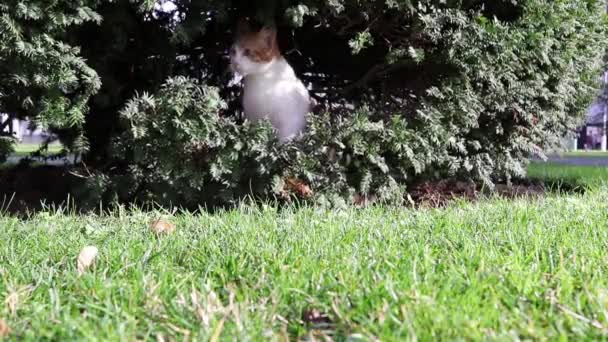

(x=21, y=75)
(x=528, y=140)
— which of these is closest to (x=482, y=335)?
(x=21, y=75)

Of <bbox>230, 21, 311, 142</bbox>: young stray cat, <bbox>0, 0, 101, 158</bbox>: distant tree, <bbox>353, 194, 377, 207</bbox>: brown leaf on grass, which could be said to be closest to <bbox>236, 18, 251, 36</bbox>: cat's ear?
<bbox>230, 21, 311, 142</bbox>: young stray cat

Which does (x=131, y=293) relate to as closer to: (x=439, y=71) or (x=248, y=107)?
(x=248, y=107)

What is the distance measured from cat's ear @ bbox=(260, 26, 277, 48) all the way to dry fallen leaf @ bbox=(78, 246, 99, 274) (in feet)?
7.31

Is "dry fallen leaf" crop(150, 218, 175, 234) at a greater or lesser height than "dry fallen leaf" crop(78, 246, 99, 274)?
greater

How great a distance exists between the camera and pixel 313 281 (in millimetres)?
1808

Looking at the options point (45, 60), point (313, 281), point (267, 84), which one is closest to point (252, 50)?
point (267, 84)

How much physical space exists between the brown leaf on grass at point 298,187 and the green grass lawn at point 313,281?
942 mm

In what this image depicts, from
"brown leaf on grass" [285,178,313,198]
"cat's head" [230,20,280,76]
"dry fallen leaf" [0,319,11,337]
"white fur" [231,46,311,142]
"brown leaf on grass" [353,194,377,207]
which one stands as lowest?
"dry fallen leaf" [0,319,11,337]

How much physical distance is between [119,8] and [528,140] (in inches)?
124

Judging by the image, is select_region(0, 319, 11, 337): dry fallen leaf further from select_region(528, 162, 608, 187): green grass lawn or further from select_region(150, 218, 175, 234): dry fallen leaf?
select_region(528, 162, 608, 187): green grass lawn

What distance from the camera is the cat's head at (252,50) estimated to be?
4137mm

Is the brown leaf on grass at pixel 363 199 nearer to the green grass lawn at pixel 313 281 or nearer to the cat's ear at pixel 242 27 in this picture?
the green grass lawn at pixel 313 281

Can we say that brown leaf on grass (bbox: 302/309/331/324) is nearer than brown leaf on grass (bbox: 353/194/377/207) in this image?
Yes

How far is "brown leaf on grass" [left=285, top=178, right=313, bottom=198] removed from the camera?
12.9 feet
